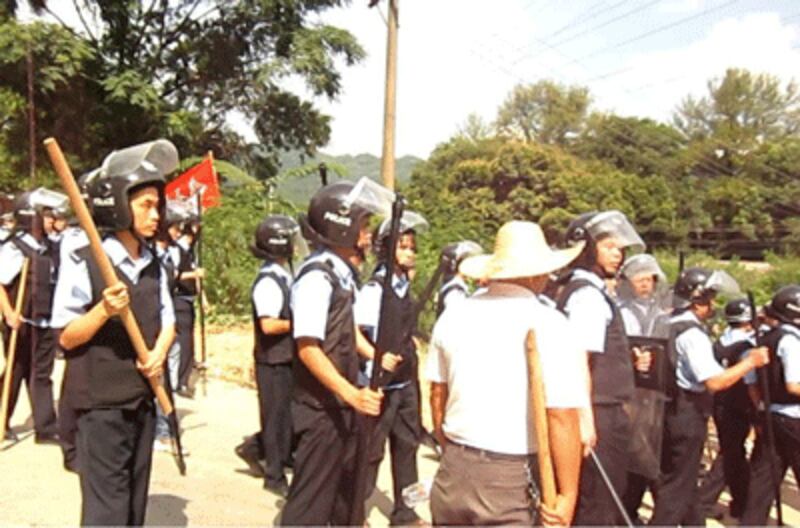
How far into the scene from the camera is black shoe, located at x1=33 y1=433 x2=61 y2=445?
6.90m

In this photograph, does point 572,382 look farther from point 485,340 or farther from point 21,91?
point 21,91

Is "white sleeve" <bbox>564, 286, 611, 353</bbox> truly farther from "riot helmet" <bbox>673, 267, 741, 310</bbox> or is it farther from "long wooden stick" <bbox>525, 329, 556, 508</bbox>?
"riot helmet" <bbox>673, 267, 741, 310</bbox>

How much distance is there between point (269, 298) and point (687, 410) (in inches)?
113

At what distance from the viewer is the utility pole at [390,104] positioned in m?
14.4

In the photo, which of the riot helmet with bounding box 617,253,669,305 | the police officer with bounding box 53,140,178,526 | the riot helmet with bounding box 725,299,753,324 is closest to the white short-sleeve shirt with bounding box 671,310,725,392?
the riot helmet with bounding box 617,253,669,305

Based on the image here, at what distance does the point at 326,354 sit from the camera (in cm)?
409

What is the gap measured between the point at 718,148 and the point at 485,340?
155ft

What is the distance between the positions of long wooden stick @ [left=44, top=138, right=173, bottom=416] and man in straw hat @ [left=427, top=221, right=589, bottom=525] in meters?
1.32

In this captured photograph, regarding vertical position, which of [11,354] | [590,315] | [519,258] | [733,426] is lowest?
[733,426]

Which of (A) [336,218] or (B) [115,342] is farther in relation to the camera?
(A) [336,218]

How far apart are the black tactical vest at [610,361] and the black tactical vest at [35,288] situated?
428 cm

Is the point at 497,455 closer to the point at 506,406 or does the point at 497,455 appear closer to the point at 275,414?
the point at 506,406

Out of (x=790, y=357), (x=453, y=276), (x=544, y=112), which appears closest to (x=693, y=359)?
(x=790, y=357)

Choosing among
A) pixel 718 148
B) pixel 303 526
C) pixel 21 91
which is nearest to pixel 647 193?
pixel 718 148
